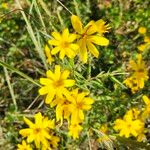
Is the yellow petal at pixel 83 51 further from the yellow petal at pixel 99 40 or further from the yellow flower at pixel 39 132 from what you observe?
the yellow flower at pixel 39 132

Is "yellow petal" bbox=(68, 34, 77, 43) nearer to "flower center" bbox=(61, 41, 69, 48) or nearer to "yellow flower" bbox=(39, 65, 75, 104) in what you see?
"flower center" bbox=(61, 41, 69, 48)

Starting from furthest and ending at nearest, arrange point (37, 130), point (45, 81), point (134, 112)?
point (134, 112) < point (37, 130) < point (45, 81)

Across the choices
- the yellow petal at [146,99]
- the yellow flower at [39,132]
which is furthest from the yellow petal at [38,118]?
the yellow petal at [146,99]

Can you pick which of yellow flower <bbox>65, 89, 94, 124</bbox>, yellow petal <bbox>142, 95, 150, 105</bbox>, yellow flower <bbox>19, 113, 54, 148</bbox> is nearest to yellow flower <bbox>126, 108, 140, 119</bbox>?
yellow petal <bbox>142, 95, 150, 105</bbox>

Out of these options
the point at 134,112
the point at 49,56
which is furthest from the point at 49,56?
the point at 134,112

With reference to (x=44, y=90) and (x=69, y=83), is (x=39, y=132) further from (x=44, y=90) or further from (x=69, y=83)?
(x=69, y=83)

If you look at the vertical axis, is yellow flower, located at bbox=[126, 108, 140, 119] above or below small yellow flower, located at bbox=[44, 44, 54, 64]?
below
